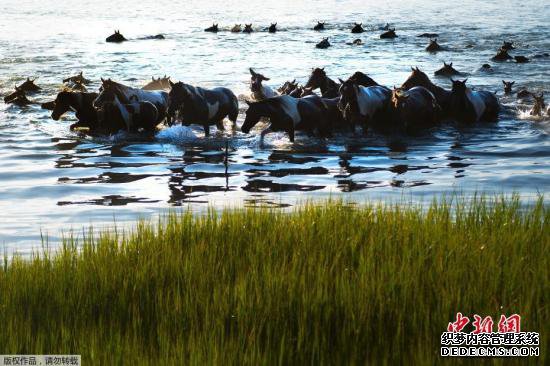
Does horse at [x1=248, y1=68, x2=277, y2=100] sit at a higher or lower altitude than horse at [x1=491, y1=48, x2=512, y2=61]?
higher

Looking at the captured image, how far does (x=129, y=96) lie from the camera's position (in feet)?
66.1

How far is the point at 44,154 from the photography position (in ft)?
58.6

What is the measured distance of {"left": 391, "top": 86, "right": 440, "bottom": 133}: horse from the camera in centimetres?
1950

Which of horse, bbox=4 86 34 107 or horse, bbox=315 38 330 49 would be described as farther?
horse, bbox=315 38 330 49

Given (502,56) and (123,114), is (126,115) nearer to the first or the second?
(123,114)

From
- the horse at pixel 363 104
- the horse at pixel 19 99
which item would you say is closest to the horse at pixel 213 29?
the horse at pixel 19 99

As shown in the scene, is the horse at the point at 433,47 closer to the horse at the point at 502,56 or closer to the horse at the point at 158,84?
the horse at the point at 502,56

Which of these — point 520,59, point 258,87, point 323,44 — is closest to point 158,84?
point 258,87

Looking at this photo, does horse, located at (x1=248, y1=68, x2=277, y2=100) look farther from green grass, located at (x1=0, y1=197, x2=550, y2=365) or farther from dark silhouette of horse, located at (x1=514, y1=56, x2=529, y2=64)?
dark silhouette of horse, located at (x1=514, y1=56, x2=529, y2=64)

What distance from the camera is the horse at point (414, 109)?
19.5 metres

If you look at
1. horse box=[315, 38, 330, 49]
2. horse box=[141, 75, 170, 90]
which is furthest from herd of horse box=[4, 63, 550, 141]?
horse box=[315, 38, 330, 49]

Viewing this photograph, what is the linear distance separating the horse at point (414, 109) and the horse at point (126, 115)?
16.5ft

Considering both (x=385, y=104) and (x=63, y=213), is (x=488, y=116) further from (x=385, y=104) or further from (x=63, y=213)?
(x=63, y=213)

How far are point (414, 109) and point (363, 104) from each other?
1.26m
